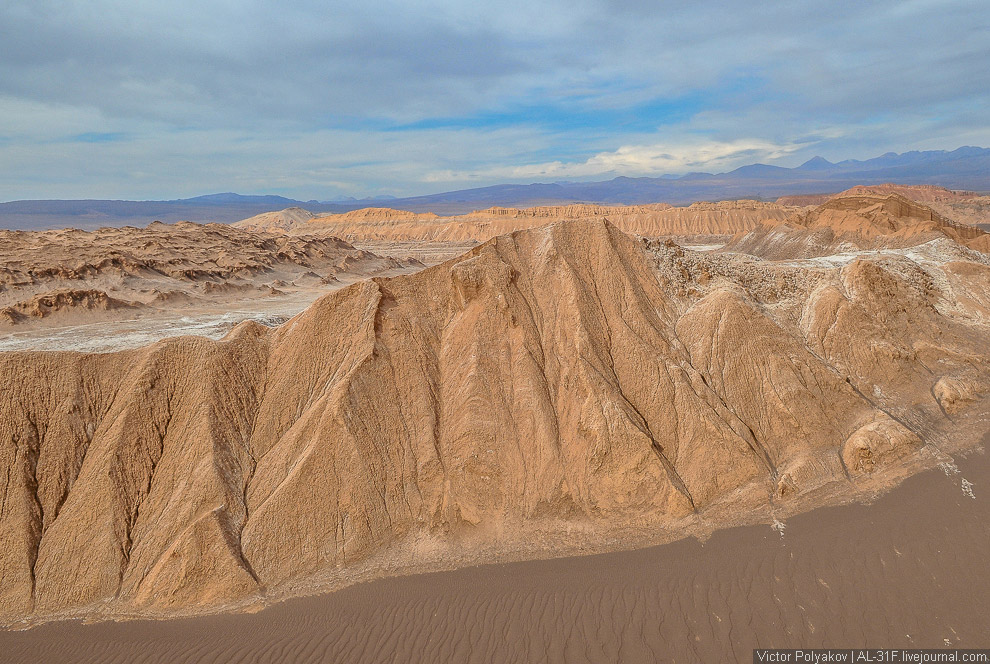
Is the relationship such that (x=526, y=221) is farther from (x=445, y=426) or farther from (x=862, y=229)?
(x=445, y=426)

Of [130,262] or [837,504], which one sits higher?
[130,262]

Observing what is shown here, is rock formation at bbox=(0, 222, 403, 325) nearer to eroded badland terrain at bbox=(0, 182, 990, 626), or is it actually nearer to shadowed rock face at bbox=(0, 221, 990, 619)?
eroded badland terrain at bbox=(0, 182, 990, 626)

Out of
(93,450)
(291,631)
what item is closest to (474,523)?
(291,631)

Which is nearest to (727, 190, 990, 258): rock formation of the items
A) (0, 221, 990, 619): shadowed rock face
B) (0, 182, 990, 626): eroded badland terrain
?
(0, 182, 990, 626): eroded badland terrain

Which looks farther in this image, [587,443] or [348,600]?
[587,443]

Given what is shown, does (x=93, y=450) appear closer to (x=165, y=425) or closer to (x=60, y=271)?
(x=165, y=425)

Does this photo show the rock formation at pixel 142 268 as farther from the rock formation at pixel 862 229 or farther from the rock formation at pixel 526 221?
the rock formation at pixel 862 229
